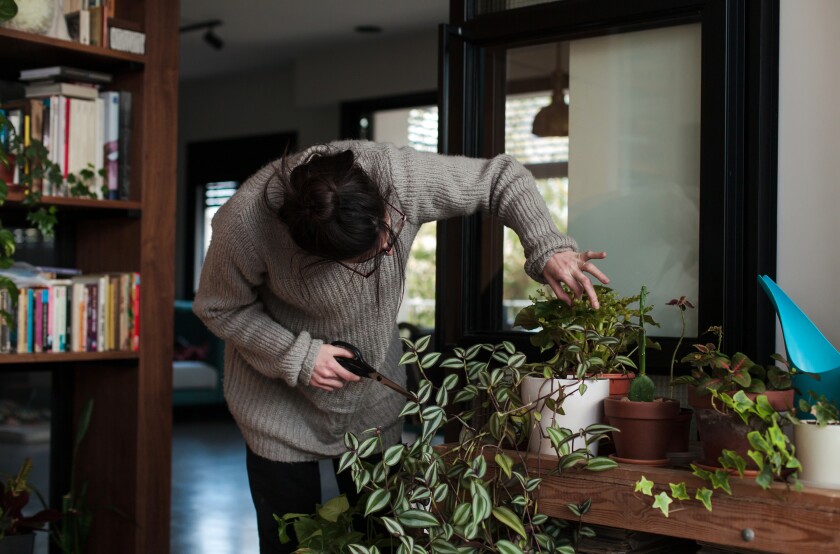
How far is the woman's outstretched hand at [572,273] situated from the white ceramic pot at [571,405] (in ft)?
0.47

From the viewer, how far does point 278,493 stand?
1977 mm

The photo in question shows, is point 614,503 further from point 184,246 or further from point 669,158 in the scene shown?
point 184,246

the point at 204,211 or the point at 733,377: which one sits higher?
the point at 204,211

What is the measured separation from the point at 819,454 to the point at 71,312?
2205mm

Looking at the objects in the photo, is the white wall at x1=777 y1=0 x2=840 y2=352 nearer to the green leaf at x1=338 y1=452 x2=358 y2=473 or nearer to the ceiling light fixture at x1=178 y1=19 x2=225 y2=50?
the green leaf at x1=338 y1=452 x2=358 y2=473

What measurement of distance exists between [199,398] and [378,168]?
588cm

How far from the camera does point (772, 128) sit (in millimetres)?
1814

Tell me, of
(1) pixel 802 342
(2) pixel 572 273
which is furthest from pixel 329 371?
(1) pixel 802 342

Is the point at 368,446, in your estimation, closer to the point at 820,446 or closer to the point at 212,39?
the point at 820,446

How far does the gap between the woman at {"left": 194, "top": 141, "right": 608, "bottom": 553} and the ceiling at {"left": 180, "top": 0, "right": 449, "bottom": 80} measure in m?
5.04

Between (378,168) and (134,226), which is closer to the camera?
(378,168)

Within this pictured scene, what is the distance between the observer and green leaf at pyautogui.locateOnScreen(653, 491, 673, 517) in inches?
57.2

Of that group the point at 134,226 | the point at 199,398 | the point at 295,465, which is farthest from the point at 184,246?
the point at 295,465

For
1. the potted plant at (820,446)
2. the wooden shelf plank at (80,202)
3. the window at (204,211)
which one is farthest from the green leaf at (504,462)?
the window at (204,211)
